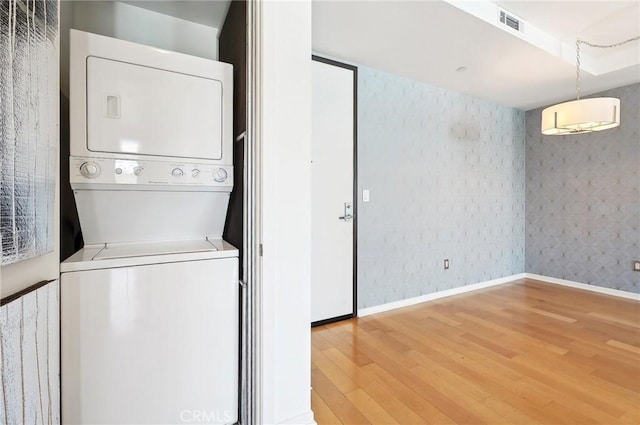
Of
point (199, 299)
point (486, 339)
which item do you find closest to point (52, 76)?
point (199, 299)

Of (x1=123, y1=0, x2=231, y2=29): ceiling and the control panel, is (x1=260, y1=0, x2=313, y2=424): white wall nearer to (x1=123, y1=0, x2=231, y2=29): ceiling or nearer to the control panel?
the control panel

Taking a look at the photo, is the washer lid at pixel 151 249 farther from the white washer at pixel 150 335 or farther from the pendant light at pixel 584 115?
the pendant light at pixel 584 115

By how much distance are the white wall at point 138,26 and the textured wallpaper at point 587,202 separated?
427 centimetres

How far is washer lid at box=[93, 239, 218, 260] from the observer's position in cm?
124

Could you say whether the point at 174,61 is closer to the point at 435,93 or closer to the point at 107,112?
the point at 107,112

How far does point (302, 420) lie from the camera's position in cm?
137

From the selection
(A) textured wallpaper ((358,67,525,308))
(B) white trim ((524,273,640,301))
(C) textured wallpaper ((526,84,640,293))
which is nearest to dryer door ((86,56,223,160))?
(A) textured wallpaper ((358,67,525,308))

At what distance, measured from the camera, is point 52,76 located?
3.06 feet

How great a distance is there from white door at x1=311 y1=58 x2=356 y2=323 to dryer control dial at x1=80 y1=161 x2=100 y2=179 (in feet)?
5.30

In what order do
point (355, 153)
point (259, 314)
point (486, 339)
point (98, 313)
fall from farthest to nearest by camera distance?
point (355, 153), point (486, 339), point (259, 314), point (98, 313)

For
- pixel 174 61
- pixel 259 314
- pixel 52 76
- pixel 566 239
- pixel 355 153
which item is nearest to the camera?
pixel 52 76

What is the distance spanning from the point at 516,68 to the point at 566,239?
2.36 metres

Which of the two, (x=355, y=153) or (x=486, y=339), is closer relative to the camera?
(x=486, y=339)

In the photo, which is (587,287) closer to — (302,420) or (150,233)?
(302,420)
